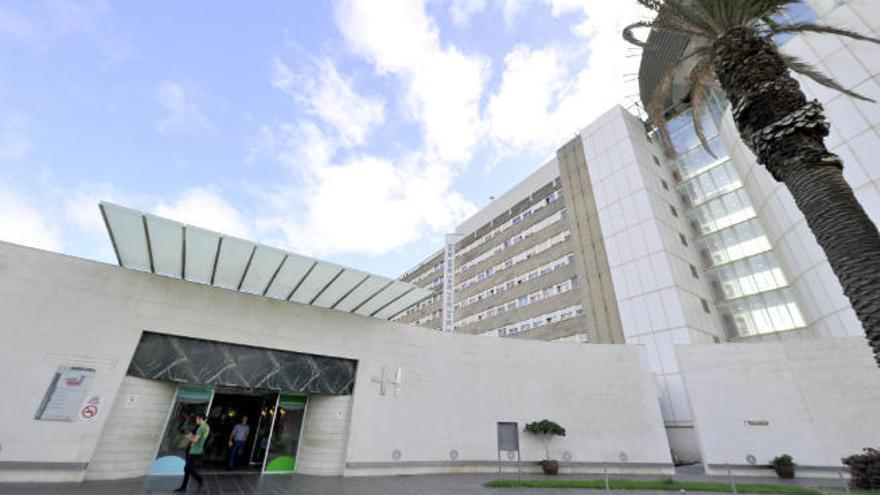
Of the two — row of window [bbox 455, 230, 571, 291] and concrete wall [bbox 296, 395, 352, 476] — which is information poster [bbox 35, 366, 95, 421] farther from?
row of window [bbox 455, 230, 571, 291]

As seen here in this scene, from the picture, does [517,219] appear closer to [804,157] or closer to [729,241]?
[729,241]

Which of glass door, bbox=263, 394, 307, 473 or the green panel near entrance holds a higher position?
glass door, bbox=263, 394, 307, 473

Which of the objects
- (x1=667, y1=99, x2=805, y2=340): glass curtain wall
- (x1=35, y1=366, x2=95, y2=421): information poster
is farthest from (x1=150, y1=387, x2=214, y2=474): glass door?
(x1=667, y1=99, x2=805, y2=340): glass curtain wall

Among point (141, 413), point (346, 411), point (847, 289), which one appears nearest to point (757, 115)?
point (847, 289)

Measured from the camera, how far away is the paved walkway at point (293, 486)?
7.78 m

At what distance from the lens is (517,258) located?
38281 mm

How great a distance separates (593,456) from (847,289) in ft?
41.7

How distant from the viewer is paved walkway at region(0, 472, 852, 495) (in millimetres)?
7781

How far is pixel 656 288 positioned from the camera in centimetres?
2500

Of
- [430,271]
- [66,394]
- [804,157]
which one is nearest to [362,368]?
[66,394]

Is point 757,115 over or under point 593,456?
over

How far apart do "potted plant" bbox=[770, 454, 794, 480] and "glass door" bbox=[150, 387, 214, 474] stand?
64.4 ft

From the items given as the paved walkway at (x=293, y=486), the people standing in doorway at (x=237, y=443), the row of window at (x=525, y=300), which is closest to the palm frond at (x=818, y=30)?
the paved walkway at (x=293, y=486)

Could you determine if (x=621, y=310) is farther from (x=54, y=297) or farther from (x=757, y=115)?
(x=54, y=297)
